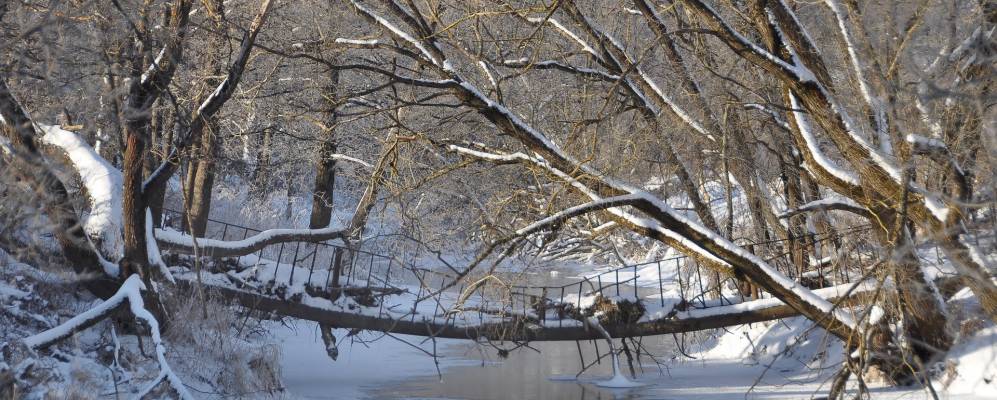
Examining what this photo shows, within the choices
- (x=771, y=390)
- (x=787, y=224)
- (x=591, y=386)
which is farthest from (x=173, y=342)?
(x=787, y=224)

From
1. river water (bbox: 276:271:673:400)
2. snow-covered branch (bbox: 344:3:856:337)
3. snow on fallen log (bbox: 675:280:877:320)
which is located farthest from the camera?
river water (bbox: 276:271:673:400)

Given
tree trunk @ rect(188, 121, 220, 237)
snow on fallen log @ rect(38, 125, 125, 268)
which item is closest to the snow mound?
snow on fallen log @ rect(38, 125, 125, 268)

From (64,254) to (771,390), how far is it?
26.7ft

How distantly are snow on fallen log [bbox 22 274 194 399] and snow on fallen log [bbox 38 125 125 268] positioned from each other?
0.68m

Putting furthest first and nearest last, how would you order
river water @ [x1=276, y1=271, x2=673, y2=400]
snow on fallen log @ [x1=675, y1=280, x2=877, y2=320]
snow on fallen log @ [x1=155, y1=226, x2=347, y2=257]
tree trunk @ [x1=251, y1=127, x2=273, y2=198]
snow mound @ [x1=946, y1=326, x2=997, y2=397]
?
tree trunk @ [x1=251, y1=127, x2=273, y2=198] → river water @ [x1=276, y1=271, x2=673, y2=400] → snow on fallen log @ [x1=155, y1=226, x2=347, y2=257] → snow on fallen log @ [x1=675, y1=280, x2=877, y2=320] → snow mound @ [x1=946, y1=326, x2=997, y2=397]

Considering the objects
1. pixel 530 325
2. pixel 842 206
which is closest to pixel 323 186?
pixel 530 325

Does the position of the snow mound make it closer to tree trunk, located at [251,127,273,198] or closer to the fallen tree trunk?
the fallen tree trunk

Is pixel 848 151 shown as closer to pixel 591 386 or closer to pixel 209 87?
pixel 591 386

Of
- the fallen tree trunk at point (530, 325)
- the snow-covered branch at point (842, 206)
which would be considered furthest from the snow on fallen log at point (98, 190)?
the snow-covered branch at point (842, 206)

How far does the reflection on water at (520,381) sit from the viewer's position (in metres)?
11.1

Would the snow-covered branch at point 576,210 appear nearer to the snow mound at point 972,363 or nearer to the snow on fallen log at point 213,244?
the snow mound at point 972,363

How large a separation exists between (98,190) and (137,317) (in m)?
2.14

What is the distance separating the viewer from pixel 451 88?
358 inches

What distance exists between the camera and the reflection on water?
36.5 ft
